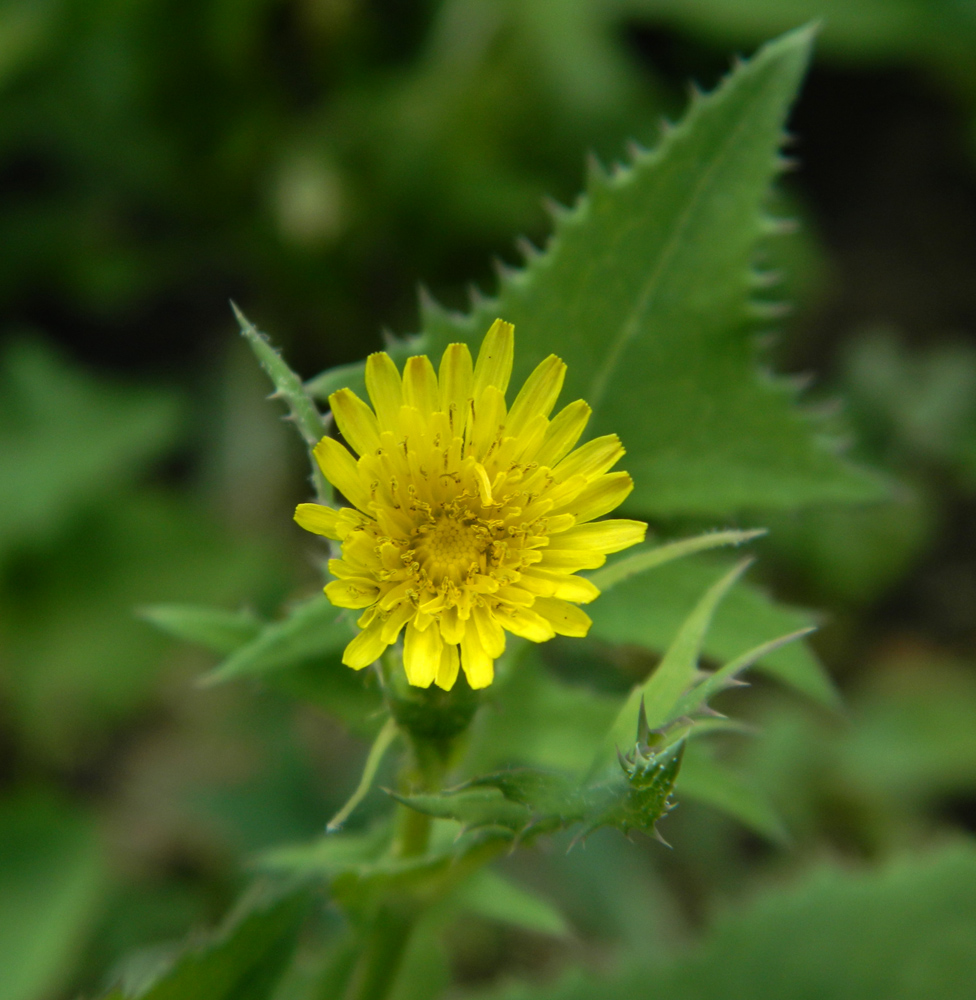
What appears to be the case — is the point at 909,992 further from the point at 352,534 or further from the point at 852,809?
the point at 352,534

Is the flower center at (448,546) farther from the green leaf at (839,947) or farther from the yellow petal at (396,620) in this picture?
the green leaf at (839,947)

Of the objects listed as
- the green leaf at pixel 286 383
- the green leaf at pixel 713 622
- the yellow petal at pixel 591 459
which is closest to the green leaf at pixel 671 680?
the yellow petal at pixel 591 459

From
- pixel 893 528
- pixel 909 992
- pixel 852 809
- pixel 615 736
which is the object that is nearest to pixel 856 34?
pixel 893 528

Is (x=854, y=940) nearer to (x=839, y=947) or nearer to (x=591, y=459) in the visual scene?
(x=839, y=947)

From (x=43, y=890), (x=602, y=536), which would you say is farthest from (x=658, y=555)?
(x=43, y=890)

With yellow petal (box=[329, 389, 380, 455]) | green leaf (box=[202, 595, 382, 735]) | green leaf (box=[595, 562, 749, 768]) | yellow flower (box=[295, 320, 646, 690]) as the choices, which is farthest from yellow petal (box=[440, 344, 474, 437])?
green leaf (box=[595, 562, 749, 768])

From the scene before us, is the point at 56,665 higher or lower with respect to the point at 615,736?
higher
